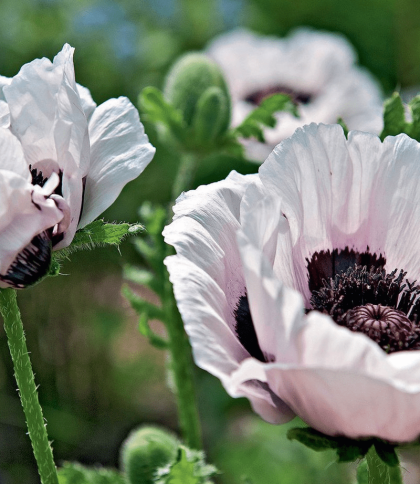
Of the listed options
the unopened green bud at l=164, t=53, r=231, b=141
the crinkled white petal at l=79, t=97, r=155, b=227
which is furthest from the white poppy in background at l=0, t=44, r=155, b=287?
the unopened green bud at l=164, t=53, r=231, b=141

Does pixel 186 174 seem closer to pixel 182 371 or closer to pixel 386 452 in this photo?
pixel 182 371

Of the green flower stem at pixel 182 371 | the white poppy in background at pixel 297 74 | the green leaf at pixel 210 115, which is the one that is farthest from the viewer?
the white poppy in background at pixel 297 74

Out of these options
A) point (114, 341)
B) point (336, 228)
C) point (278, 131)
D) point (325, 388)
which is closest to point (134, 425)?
point (114, 341)

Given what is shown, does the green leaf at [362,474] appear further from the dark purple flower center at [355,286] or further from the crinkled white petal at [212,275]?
the crinkled white petal at [212,275]

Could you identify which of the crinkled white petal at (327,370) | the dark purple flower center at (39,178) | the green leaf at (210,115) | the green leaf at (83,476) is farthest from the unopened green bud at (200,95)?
the crinkled white petal at (327,370)

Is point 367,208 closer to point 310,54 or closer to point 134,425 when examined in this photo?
point 310,54

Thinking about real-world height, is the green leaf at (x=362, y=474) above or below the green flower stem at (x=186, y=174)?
below
